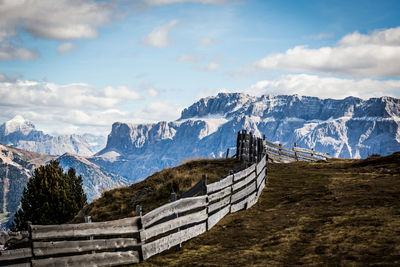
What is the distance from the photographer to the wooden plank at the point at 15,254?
8.69m

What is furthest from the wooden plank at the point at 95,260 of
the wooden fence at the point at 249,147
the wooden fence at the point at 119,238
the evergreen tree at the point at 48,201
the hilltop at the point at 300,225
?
the evergreen tree at the point at 48,201

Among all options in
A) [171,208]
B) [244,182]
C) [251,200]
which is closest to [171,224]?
[171,208]

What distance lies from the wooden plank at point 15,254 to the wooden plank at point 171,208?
2.90 m

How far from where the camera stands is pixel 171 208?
11070mm


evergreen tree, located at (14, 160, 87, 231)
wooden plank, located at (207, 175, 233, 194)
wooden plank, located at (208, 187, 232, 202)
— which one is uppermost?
wooden plank, located at (207, 175, 233, 194)

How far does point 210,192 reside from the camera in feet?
42.6

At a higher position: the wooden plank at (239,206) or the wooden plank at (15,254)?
the wooden plank at (15,254)

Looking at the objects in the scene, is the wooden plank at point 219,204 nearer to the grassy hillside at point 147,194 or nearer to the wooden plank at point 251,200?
the wooden plank at point 251,200

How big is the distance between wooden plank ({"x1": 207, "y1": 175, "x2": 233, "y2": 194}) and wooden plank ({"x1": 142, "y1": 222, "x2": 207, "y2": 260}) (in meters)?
1.25

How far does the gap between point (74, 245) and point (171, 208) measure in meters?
3.04

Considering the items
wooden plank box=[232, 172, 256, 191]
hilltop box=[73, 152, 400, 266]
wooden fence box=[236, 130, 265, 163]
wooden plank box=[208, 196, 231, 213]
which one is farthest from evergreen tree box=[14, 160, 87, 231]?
wooden plank box=[208, 196, 231, 213]

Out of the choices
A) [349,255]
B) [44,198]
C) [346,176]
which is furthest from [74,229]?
[44,198]

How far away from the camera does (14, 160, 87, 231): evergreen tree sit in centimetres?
3834

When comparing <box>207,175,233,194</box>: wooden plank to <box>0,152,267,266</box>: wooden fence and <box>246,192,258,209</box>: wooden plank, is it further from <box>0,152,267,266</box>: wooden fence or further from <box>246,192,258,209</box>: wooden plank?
<box>246,192,258,209</box>: wooden plank
